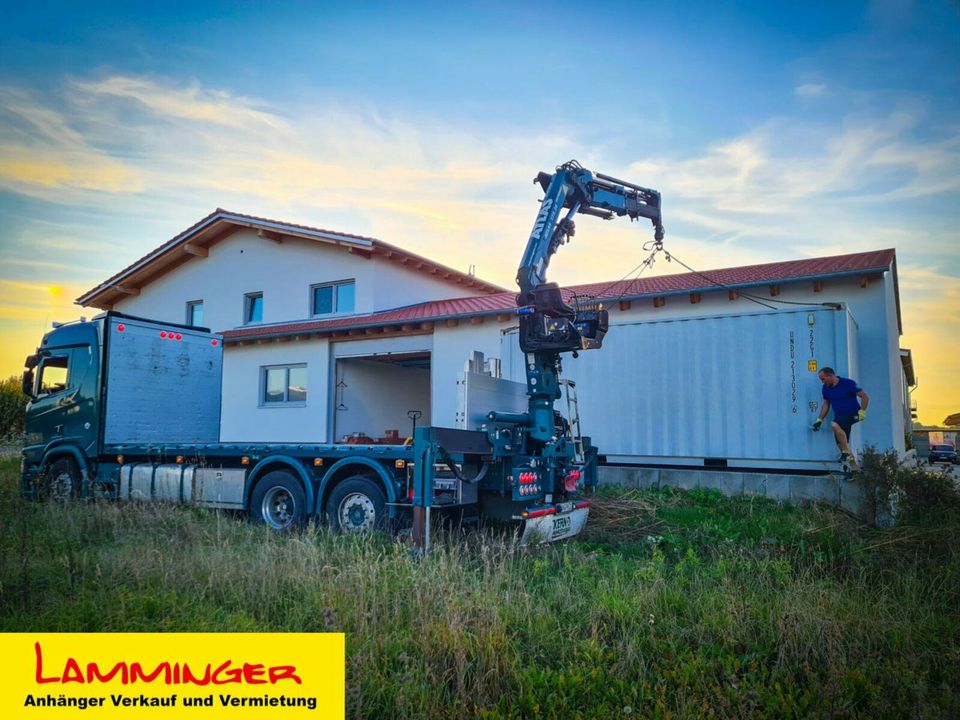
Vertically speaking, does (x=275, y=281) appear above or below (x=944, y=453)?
above

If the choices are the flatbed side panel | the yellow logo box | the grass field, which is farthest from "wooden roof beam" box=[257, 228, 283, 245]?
the yellow logo box

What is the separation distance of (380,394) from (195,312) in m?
7.18

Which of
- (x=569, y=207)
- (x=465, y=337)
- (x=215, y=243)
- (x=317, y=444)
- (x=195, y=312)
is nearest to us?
(x=569, y=207)

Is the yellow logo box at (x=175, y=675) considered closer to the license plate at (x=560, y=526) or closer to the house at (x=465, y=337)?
the license plate at (x=560, y=526)

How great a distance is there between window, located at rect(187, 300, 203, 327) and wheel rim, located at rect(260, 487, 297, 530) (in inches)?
580

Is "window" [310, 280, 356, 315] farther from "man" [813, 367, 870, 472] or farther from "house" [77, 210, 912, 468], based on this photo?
"man" [813, 367, 870, 472]

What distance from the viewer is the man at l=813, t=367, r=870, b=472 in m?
10.5

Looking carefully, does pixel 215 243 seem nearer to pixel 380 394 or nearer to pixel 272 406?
pixel 272 406

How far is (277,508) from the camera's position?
9586mm

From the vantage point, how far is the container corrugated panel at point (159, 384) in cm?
1205

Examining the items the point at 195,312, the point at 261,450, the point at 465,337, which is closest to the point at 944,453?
the point at 465,337

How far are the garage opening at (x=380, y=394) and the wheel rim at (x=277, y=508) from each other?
Result: 25.8ft

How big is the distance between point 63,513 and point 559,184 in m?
7.76

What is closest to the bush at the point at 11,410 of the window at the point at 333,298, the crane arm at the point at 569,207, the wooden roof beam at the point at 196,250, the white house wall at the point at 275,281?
the white house wall at the point at 275,281
